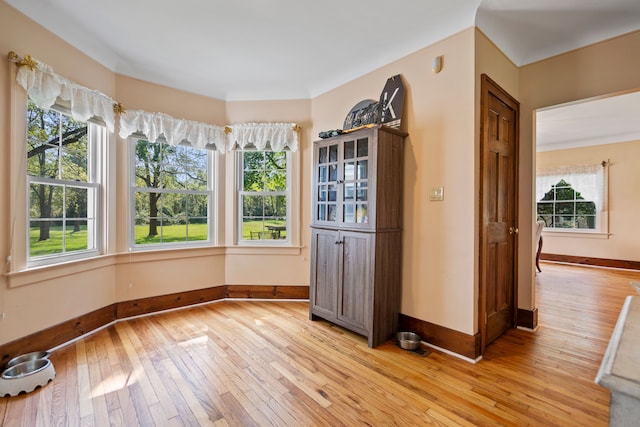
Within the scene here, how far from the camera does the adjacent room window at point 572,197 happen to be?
6.24 meters

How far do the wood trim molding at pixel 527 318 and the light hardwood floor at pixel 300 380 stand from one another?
10 centimetres

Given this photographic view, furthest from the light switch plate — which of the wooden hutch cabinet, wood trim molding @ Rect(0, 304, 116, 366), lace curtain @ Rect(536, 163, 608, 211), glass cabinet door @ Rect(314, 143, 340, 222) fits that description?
lace curtain @ Rect(536, 163, 608, 211)

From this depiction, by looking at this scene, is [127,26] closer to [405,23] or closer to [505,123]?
[405,23]

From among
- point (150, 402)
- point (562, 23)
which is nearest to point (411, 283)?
point (150, 402)

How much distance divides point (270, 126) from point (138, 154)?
154 centimetres

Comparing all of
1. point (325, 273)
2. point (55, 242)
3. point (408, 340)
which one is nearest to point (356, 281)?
point (325, 273)

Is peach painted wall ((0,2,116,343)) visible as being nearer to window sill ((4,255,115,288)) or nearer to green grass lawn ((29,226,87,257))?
window sill ((4,255,115,288))

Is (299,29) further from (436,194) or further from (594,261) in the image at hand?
(594,261)

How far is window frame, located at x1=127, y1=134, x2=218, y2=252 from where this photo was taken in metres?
3.27

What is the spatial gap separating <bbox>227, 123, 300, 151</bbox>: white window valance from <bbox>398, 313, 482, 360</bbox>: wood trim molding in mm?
2418

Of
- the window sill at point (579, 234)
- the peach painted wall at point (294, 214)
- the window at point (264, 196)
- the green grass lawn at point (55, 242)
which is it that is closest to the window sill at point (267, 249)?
the peach painted wall at point (294, 214)

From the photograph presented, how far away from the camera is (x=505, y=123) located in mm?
2846

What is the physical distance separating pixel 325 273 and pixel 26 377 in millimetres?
2310

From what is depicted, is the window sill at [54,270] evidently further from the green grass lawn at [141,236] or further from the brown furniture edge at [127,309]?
the brown furniture edge at [127,309]
